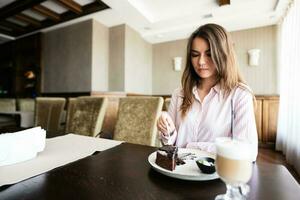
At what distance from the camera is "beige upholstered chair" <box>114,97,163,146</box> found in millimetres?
1534

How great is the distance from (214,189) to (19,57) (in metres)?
6.00

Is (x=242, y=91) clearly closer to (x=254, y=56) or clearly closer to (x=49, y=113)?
(x=49, y=113)

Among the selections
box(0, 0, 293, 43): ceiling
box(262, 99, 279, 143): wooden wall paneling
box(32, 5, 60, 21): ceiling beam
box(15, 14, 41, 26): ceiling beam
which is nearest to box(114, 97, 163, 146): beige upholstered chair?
box(0, 0, 293, 43): ceiling

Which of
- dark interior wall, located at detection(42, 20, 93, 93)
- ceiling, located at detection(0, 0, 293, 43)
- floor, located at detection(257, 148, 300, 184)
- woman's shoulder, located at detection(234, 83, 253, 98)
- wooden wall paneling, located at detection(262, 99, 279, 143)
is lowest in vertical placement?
floor, located at detection(257, 148, 300, 184)

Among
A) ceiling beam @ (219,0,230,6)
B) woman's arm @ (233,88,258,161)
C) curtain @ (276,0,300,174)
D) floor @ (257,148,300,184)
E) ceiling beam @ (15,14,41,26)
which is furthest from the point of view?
ceiling beam @ (15,14,41,26)

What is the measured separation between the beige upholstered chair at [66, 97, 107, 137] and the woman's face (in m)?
0.98

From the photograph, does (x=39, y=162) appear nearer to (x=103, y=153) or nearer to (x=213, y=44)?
(x=103, y=153)

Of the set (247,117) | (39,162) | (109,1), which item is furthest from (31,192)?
(109,1)

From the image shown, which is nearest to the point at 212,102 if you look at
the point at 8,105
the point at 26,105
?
the point at 26,105

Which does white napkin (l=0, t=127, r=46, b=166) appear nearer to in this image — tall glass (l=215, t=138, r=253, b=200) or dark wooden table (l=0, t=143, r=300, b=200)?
dark wooden table (l=0, t=143, r=300, b=200)

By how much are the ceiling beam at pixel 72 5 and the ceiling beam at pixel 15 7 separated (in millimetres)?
349

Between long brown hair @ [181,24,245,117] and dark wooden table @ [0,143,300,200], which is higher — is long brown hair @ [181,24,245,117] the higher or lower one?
the higher one

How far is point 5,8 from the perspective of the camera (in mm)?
3514

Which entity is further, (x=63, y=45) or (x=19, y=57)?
(x=19, y=57)
